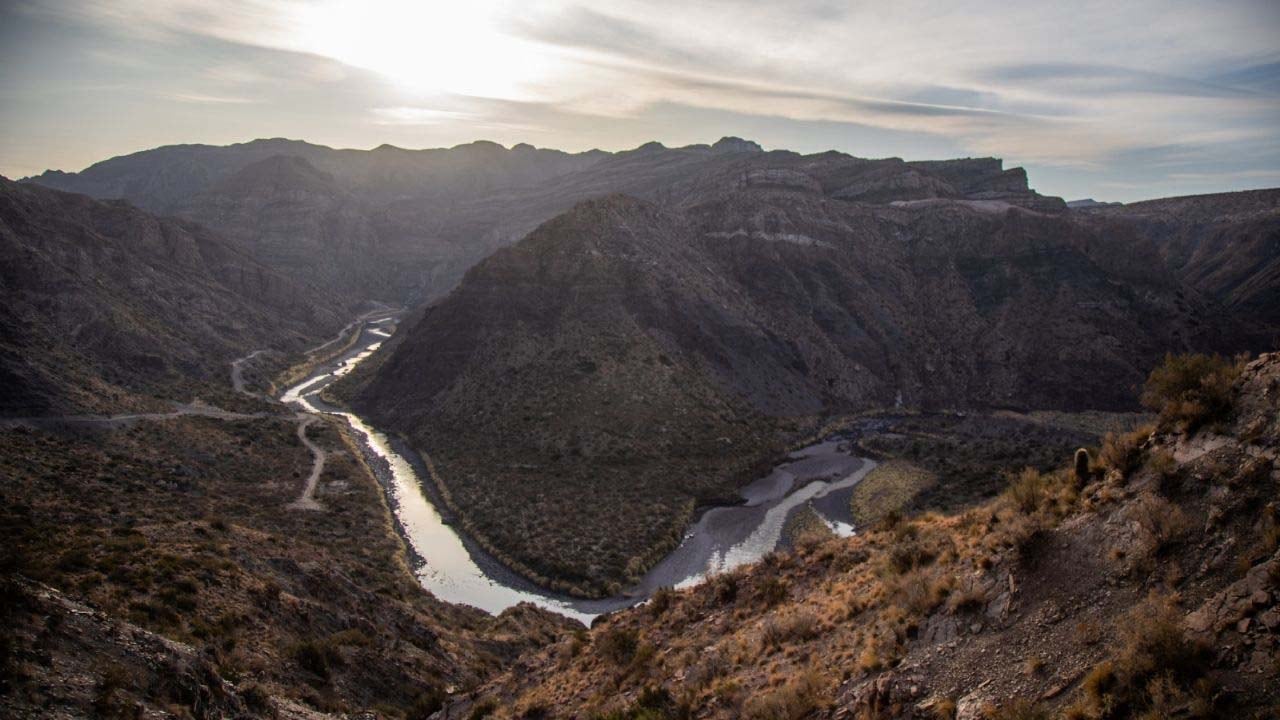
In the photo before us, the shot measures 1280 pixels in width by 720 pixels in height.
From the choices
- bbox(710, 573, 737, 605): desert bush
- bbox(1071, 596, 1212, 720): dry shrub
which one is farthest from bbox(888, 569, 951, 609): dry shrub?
bbox(710, 573, 737, 605): desert bush

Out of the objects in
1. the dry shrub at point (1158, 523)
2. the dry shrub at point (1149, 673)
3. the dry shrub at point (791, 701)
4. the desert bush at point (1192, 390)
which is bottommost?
the dry shrub at point (791, 701)

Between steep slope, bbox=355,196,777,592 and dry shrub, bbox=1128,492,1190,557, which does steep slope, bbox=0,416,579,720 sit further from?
dry shrub, bbox=1128,492,1190,557

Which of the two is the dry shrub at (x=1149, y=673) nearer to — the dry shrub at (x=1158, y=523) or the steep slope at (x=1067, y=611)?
the steep slope at (x=1067, y=611)

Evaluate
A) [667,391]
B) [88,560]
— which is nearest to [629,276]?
[667,391]

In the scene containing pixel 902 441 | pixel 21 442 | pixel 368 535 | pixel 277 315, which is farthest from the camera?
pixel 277 315

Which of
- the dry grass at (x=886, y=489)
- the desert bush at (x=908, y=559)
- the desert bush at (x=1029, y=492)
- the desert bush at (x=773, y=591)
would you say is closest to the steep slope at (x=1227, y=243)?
the dry grass at (x=886, y=489)

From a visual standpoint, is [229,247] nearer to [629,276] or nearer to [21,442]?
[629,276]
